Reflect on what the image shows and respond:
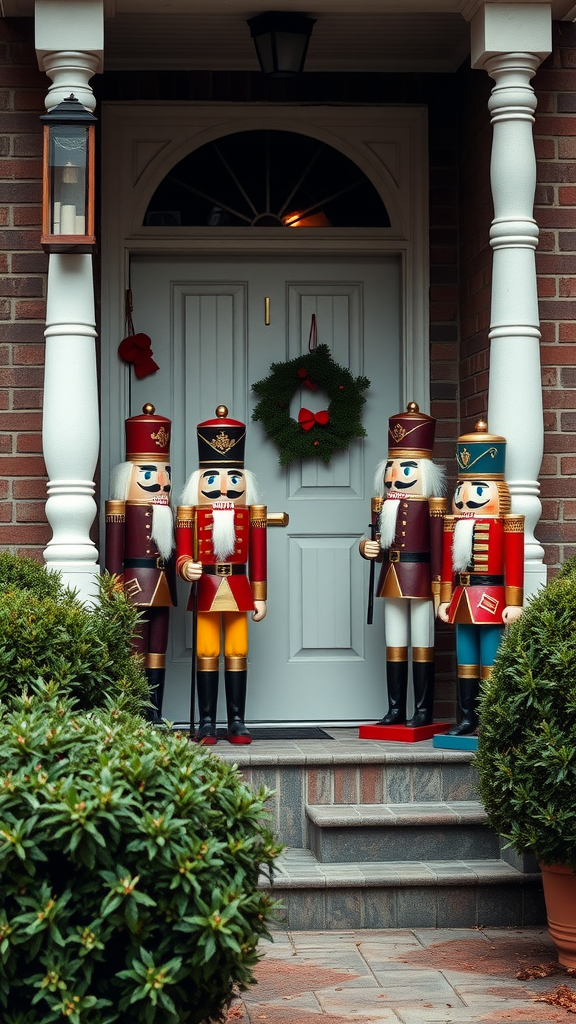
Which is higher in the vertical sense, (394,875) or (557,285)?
(557,285)

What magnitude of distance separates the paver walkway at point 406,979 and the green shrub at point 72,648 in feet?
3.30

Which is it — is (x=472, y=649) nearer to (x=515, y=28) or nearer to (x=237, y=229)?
(x=237, y=229)

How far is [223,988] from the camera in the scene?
2.91m

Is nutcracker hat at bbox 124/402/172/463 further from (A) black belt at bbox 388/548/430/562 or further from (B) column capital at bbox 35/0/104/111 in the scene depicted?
(B) column capital at bbox 35/0/104/111

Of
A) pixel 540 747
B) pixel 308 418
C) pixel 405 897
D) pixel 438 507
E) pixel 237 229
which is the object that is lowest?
pixel 405 897

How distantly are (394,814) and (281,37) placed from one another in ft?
11.1

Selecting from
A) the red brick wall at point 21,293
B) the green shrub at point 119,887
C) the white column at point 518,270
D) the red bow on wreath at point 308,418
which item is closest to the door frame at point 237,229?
the red bow on wreath at point 308,418

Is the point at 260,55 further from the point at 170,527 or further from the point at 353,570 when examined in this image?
the point at 353,570

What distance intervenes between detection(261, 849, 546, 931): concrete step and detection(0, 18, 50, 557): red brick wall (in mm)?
2113

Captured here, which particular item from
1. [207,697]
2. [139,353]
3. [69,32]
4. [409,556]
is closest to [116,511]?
[207,697]

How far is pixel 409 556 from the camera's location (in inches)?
226

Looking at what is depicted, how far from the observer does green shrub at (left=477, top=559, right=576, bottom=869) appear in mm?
3934

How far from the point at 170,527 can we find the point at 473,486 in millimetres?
1396

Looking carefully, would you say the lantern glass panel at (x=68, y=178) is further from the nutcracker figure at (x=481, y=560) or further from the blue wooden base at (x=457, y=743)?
the blue wooden base at (x=457, y=743)
